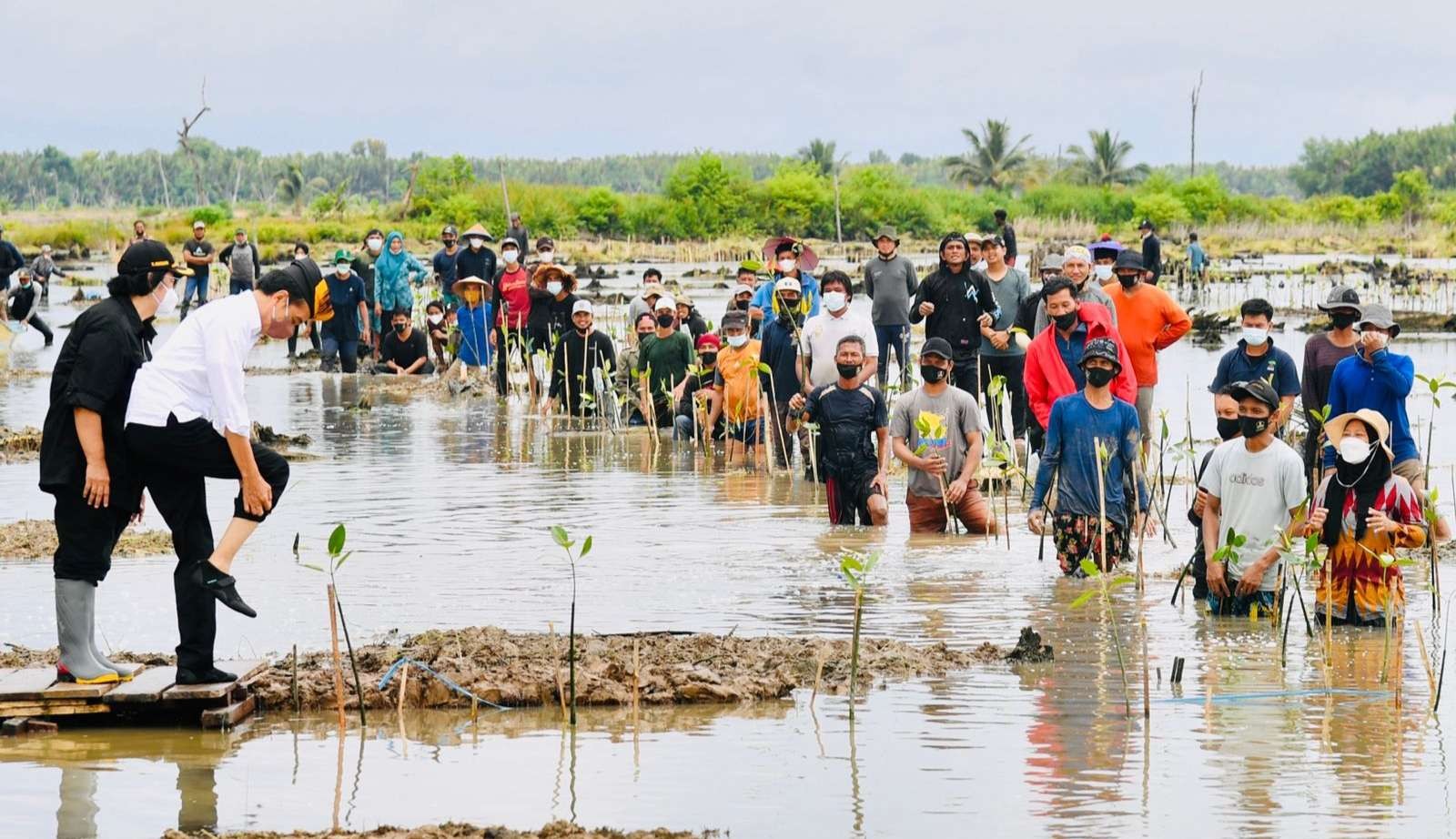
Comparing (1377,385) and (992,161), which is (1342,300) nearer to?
(1377,385)

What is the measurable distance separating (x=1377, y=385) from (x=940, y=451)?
2641mm

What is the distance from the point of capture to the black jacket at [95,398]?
707 centimetres

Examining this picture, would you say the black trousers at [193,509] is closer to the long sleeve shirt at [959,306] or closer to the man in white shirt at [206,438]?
the man in white shirt at [206,438]

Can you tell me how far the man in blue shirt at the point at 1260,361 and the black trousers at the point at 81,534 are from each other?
22.4 ft

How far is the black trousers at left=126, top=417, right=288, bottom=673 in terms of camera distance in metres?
7.06

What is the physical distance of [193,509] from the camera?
721 cm

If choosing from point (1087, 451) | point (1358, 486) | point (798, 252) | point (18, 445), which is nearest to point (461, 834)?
point (1358, 486)

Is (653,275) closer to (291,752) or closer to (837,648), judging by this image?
(837,648)

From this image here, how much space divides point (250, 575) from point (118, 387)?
355 cm

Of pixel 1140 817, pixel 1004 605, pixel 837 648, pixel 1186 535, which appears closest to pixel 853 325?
pixel 1186 535

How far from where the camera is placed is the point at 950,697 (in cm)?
773

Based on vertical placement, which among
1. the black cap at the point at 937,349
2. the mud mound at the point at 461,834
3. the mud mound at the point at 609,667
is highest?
the black cap at the point at 937,349

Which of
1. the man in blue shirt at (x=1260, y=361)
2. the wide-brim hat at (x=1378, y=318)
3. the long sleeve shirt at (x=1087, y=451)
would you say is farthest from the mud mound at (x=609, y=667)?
the man in blue shirt at (x=1260, y=361)

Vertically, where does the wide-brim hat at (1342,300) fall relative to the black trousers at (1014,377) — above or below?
above
